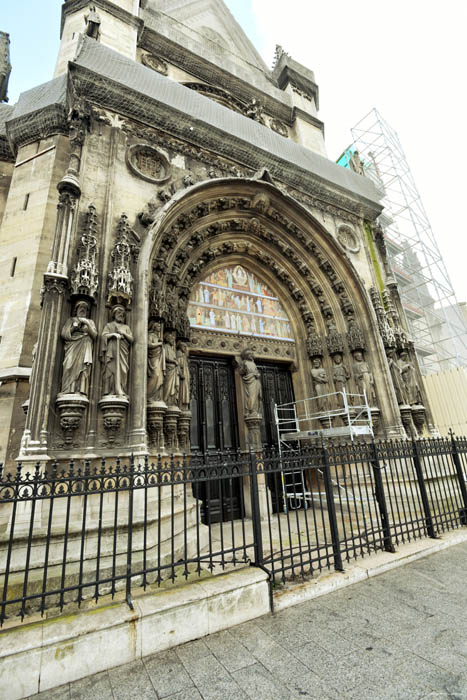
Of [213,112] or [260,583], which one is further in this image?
[213,112]

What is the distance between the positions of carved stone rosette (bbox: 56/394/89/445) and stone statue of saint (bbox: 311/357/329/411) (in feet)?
19.8

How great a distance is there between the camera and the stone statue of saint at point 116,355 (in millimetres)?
5016

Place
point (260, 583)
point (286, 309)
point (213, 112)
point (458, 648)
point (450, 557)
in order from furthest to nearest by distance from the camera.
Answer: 1. point (286, 309)
2. point (213, 112)
3. point (450, 557)
4. point (260, 583)
5. point (458, 648)

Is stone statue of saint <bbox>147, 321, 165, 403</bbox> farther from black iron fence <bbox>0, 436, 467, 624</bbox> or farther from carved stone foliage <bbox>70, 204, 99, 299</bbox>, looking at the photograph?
black iron fence <bbox>0, 436, 467, 624</bbox>

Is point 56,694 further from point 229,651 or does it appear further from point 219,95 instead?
point 219,95

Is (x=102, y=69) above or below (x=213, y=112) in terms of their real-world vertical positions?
below

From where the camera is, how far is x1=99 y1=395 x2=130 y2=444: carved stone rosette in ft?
15.9

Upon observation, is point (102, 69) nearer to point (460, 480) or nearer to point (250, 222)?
point (250, 222)

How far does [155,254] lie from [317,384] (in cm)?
539

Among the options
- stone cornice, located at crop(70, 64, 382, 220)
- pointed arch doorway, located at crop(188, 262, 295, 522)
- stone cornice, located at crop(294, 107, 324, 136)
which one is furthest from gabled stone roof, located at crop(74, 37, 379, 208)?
stone cornice, located at crop(294, 107, 324, 136)

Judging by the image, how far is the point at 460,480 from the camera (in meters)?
5.45

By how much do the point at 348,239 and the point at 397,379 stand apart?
4854mm

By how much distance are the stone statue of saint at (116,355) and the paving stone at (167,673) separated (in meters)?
3.27

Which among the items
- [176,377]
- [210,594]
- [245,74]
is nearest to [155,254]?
[176,377]
